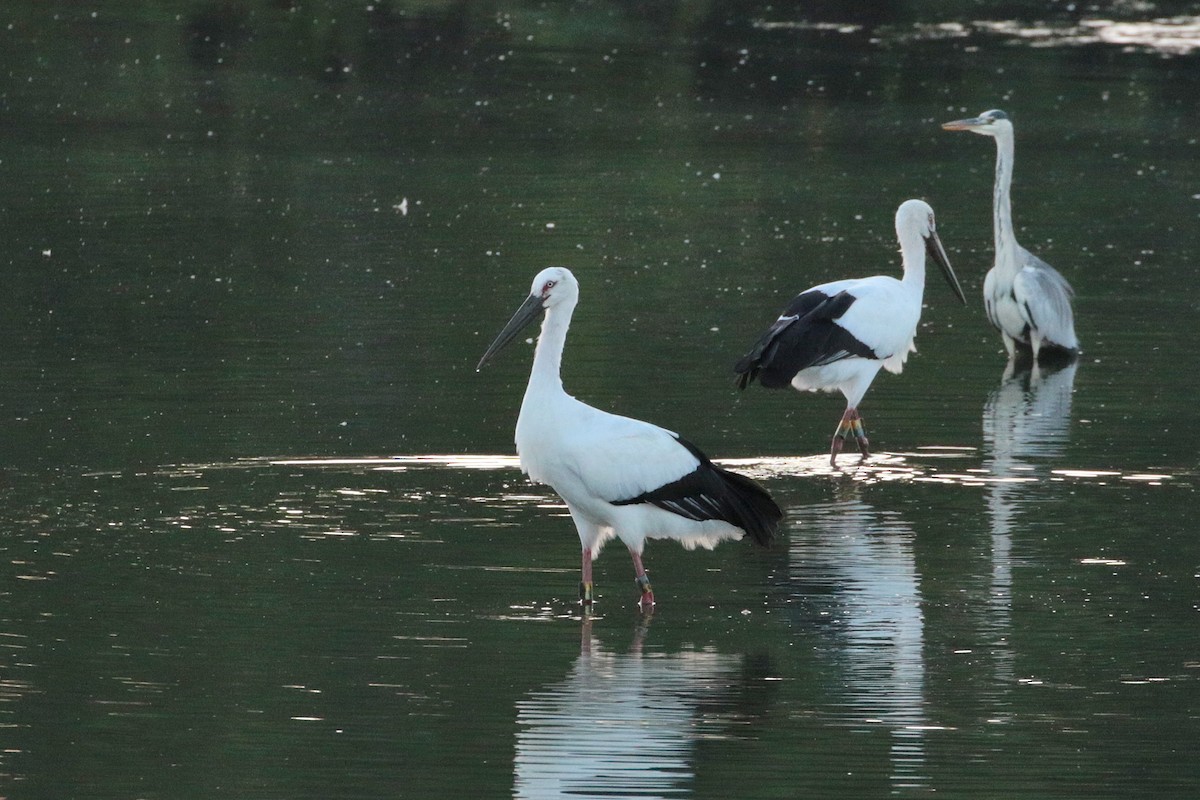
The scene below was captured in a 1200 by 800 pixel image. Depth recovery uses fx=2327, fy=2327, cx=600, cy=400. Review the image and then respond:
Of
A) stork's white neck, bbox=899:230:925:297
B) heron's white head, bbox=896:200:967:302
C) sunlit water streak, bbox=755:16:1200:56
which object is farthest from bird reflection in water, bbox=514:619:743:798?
sunlit water streak, bbox=755:16:1200:56

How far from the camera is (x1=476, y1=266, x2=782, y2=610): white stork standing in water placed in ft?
29.6

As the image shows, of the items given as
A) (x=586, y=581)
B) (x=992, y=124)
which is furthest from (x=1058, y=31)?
(x=586, y=581)

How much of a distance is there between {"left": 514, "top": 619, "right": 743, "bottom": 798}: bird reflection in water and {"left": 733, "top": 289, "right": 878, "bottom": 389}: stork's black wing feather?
327 centimetres

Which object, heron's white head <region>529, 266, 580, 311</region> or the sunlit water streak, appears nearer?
heron's white head <region>529, 266, 580, 311</region>

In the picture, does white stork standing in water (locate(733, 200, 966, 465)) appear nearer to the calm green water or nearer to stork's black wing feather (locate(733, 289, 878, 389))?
stork's black wing feather (locate(733, 289, 878, 389))

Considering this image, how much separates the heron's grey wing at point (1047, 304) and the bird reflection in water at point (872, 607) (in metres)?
4.15

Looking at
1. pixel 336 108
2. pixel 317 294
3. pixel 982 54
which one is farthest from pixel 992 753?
pixel 982 54

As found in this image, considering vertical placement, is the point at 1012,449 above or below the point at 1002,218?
below

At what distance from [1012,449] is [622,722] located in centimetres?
495

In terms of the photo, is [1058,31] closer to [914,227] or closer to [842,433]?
[914,227]

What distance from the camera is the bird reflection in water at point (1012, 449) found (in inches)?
366

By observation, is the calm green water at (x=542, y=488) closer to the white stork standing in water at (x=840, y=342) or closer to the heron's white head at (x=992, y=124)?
the white stork standing in water at (x=840, y=342)

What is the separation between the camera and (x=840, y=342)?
12.2 meters

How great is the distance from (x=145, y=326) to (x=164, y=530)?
17.6ft
